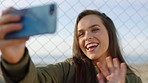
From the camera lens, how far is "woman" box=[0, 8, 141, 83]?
101 centimetres

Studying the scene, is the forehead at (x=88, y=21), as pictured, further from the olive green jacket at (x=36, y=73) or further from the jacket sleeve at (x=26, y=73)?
the jacket sleeve at (x=26, y=73)

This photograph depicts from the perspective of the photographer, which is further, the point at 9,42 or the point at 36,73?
the point at 36,73

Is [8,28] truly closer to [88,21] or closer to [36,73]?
[36,73]

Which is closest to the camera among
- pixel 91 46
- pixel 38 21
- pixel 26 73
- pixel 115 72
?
pixel 38 21

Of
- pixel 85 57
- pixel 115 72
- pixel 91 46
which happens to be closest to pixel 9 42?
pixel 115 72

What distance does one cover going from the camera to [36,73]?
46.4 inches

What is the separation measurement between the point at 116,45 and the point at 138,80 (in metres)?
0.29

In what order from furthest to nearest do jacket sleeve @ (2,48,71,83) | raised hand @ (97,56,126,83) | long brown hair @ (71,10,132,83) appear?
long brown hair @ (71,10,132,83)
raised hand @ (97,56,126,83)
jacket sleeve @ (2,48,71,83)

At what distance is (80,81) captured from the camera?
154 cm

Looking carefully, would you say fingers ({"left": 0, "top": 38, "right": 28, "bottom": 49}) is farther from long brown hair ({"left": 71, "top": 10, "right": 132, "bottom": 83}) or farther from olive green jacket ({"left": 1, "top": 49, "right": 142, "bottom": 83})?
long brown hair ({"left": 71, "top": 10, "right": 132, "bottom": 83})

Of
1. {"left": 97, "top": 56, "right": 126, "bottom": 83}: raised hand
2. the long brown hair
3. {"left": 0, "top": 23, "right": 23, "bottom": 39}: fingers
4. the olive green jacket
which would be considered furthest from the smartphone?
the long brown hair

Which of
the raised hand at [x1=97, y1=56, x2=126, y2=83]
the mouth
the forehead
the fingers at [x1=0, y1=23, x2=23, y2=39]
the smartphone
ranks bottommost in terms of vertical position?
the raised hand at [x1=97, y1=56, x2=126, y2=83]

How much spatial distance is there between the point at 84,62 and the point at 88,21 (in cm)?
25

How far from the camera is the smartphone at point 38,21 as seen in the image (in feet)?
2.53
